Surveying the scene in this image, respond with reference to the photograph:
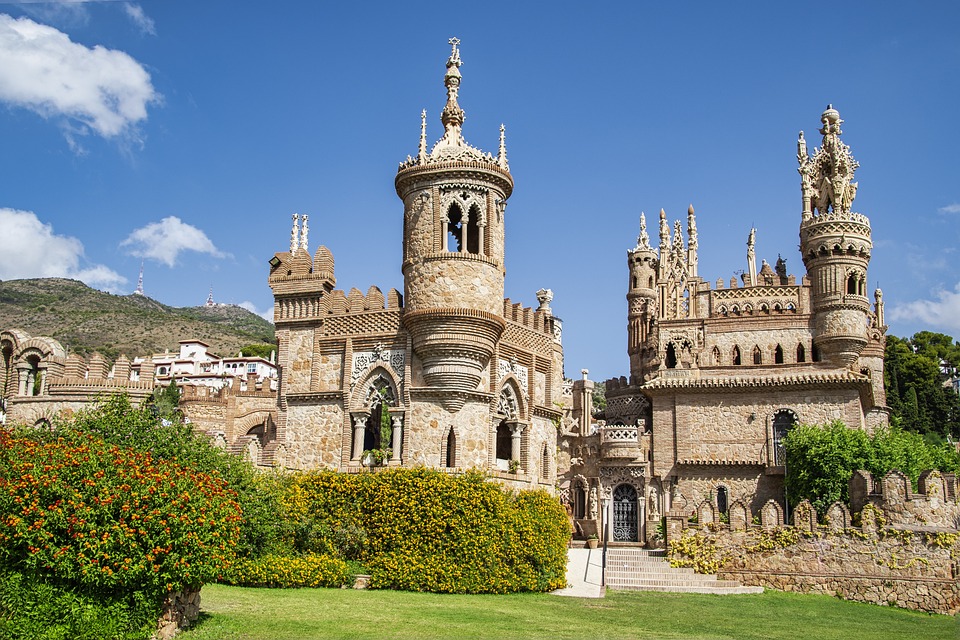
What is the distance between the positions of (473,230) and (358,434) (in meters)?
6.94

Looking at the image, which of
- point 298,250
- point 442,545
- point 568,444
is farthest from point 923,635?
point 568,444

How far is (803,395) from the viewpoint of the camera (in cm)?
4253

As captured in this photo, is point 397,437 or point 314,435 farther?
point 314,435

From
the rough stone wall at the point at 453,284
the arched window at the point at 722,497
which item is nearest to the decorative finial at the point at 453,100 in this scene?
the rough stone wall at the point at 453,284

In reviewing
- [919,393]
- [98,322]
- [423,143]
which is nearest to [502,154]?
[423,143]

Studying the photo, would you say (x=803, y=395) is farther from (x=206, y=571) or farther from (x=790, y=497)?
(x=206, y=571)

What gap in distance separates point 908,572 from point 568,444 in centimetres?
1948

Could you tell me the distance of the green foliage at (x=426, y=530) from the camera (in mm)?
24656

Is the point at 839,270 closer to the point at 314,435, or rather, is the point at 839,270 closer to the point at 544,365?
the point at 544,365

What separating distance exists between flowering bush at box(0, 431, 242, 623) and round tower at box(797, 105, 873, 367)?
35.2 m

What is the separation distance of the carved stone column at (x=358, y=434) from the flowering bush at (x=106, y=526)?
40.3 ft

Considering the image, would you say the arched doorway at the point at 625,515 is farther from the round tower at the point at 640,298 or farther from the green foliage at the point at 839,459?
the round tower at the point at 640,298

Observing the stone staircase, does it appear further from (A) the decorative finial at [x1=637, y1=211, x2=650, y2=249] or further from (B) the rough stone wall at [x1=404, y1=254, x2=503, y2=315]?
(A) the decorative finial at [x1=637, y1=211, x2=650, y2=249]

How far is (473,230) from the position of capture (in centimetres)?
2864
